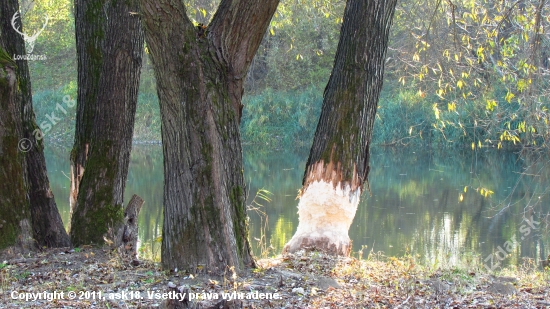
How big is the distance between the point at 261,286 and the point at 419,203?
1180 centimetres

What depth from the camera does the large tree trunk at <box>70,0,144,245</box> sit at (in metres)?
6.34

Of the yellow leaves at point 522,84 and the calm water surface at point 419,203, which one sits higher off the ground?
the yellow leaves at point 522,84

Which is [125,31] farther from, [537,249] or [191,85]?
[537,249]

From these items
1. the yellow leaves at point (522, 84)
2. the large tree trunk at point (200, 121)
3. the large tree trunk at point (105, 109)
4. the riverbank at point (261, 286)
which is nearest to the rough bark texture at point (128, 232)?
the large tree trunk at point (105, 109)

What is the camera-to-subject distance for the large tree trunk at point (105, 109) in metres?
6.34

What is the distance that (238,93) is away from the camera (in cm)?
496

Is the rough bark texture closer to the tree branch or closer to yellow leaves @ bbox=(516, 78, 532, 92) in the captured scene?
the tree branch

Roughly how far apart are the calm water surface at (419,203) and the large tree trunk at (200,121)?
120 cm

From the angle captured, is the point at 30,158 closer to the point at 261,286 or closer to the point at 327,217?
the point at 261,286

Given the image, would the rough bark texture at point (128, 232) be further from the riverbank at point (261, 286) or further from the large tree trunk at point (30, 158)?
the riverbank at point (261, 286)

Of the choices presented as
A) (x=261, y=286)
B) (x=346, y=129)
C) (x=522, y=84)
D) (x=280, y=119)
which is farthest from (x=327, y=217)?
(x=280, y=119)

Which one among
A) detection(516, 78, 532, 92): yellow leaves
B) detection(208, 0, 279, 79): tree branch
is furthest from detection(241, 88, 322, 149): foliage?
detection(208, 0, 279, 79): tree branch

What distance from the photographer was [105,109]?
20.9 ft

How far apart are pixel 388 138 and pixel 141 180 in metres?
11.0
